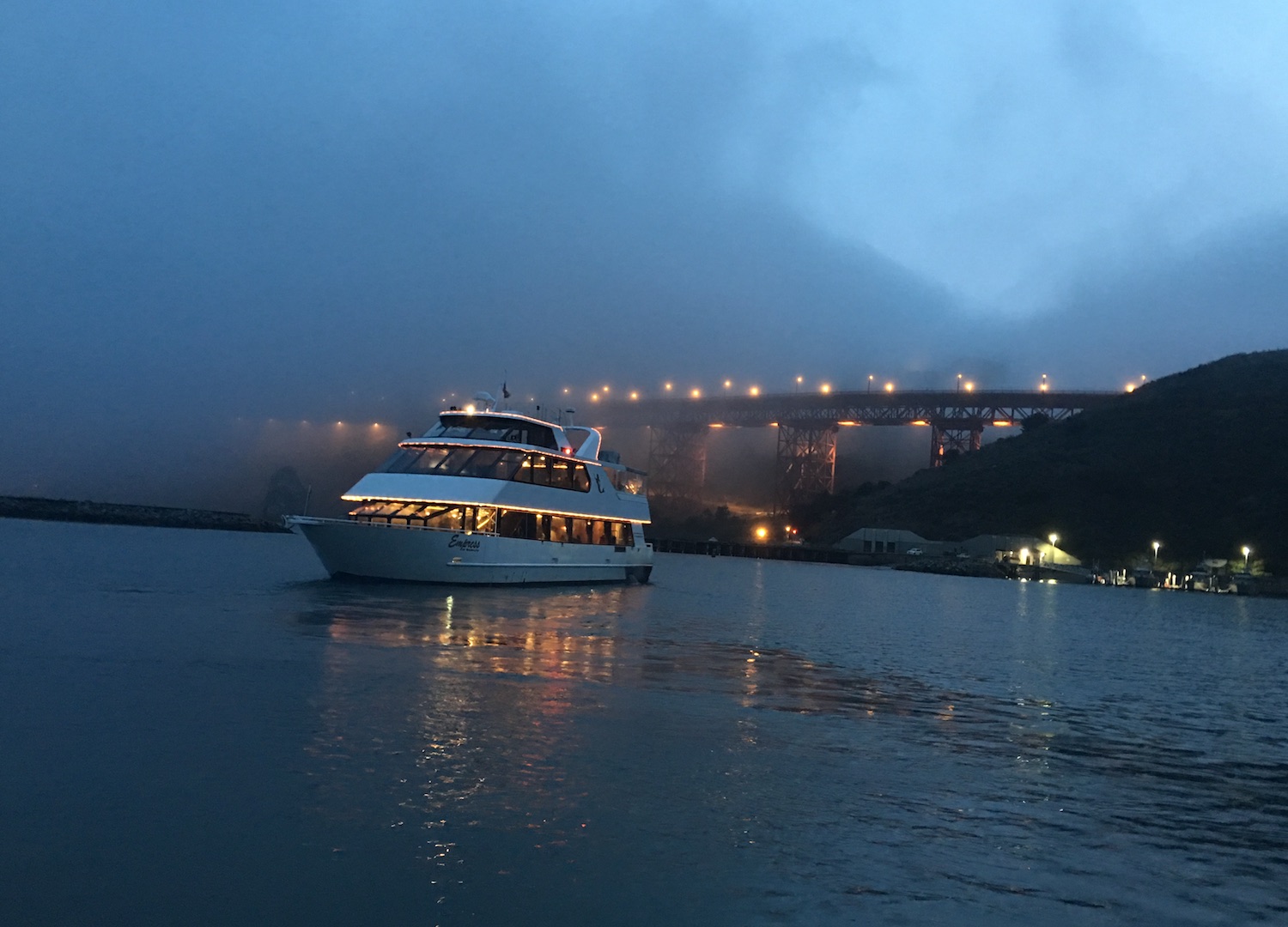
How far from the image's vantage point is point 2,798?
24.8ft

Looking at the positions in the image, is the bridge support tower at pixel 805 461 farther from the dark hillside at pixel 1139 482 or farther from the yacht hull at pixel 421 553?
the yacht hull at pixel 421 553

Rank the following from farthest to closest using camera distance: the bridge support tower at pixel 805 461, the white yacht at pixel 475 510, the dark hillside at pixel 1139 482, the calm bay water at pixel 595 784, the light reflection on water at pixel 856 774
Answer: the bridge support tower at pixel 805 461
the dark hillside at pixel 1139 482
the white yacht at pixel 475 510
the light reflection on water at pixel 856 774
the calm bay water at pixel 595 784

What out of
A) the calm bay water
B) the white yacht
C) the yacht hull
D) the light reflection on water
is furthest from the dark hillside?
the light reflection on water

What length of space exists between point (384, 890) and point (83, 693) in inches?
304

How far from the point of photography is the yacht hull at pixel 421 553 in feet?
97.5

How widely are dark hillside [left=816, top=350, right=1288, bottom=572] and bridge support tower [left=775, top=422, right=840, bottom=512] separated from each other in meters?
3.71

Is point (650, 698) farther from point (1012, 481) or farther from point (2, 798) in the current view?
point (1012, 481)

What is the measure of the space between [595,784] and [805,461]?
452 ft

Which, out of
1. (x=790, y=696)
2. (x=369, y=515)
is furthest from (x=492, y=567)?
(x=790, y=696)

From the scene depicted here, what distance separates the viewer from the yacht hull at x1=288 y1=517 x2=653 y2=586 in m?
29.7

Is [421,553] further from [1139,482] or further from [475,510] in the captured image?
[1139,482]

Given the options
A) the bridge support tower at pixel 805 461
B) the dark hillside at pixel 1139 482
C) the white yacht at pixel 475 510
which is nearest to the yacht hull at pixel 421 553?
the white yacht at pixel 475 510

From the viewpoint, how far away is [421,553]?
30141mm

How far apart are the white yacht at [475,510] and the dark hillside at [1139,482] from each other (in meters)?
93.1
